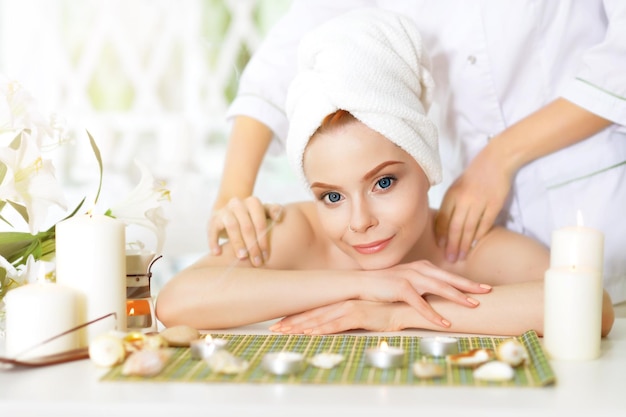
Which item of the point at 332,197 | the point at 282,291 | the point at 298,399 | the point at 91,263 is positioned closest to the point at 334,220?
the point at 332,197

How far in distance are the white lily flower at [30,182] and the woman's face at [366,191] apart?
1.20 feet

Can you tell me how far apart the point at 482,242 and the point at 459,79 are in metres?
0.32

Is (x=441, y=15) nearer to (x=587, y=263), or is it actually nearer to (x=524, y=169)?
(x=524, y=169)

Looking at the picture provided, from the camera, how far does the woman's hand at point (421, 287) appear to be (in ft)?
3.60

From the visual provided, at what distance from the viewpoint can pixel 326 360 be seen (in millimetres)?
852

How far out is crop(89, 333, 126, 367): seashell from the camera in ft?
2.85

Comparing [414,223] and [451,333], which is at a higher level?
[414,223]

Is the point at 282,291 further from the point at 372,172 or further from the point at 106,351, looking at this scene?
the point at 106,351

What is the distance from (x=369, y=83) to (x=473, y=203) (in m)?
0.30

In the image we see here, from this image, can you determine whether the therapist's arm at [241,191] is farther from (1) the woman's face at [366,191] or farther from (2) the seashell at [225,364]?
(2) the seashell at [225,364]

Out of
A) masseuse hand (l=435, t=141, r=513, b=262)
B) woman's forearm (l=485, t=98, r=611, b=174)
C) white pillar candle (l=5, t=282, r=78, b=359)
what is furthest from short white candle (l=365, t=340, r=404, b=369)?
woman's forearm (l=485, t=98, r=611, b=174)

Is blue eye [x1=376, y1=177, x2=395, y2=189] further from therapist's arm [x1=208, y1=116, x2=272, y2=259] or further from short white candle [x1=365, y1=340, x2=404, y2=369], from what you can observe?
short white candle [x1=365, y1=340, x2=404, y2=369]

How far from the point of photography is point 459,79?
151cm

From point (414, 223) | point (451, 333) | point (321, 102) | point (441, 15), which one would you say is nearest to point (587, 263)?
point (451, 333)
